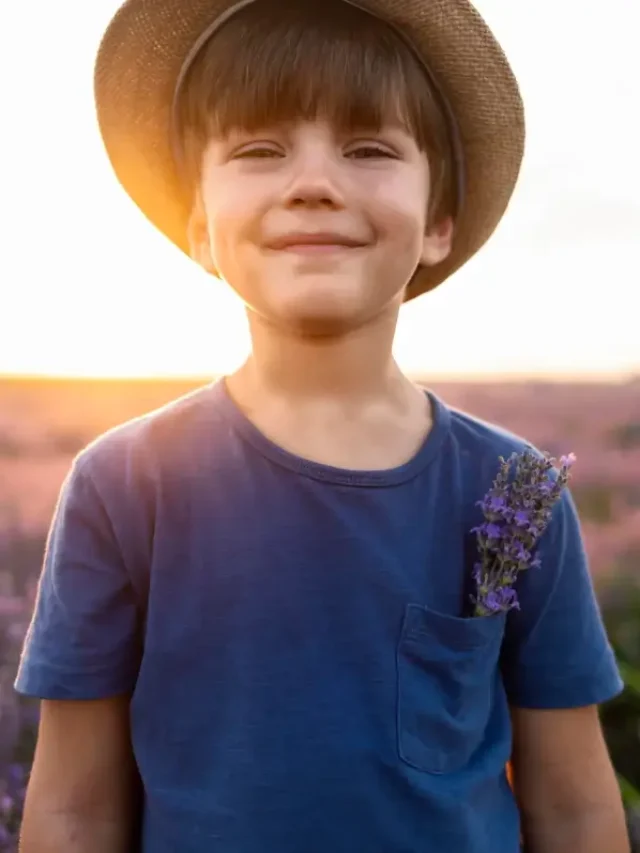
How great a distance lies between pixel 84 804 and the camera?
1.49 meters

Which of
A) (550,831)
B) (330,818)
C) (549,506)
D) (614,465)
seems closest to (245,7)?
(549,506)

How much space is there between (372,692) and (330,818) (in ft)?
0.63

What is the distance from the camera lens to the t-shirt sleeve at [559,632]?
1539mm

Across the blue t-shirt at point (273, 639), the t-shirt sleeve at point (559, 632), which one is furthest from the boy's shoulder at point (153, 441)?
the t-shirt sleeve at point (559, 632)

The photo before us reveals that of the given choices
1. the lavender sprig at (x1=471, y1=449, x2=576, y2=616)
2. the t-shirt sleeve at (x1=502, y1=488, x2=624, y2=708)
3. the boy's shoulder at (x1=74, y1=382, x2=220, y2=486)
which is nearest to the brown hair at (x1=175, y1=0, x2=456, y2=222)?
the boy's shoulder at (x1=74, y1=382, x2=220, y2=486)

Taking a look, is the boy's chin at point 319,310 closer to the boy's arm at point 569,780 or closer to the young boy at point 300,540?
the young boy at point 300,540

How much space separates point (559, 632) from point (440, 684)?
257 mm

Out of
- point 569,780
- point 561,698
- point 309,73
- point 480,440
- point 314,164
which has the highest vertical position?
point 309,73

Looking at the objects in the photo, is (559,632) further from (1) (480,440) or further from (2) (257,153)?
(2) (257,153)

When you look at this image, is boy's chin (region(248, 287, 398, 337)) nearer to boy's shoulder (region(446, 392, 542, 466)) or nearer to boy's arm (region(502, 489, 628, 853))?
boy's shoulder (region(446, 392, 542, 466))

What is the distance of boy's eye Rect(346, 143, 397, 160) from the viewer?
139 cm

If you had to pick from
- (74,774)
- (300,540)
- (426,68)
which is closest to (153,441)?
(300,540)

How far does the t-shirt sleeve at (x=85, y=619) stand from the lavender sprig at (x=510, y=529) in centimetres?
57

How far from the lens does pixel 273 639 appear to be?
1.38 m
